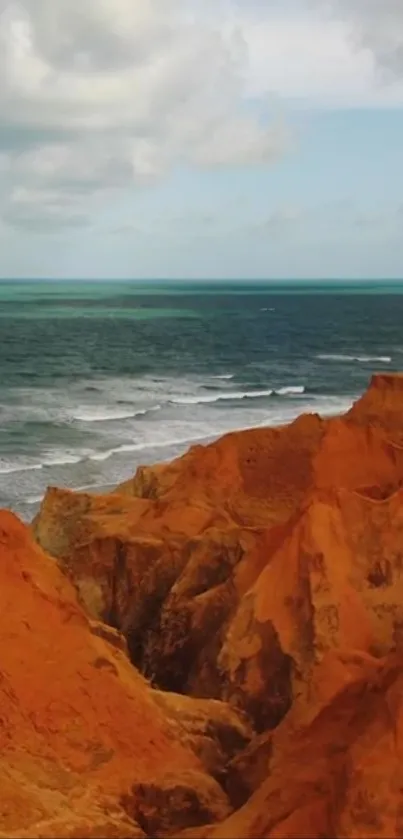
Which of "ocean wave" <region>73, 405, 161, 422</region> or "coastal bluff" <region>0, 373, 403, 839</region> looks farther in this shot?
"ocean wave" <region>73, 405, 161, 422</region>

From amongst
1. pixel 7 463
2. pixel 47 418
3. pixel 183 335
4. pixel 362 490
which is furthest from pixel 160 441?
pixel 183 335

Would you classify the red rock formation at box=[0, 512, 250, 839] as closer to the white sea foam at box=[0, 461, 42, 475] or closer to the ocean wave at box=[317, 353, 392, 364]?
the white sea foam at box=[0, 461, 42, 475]

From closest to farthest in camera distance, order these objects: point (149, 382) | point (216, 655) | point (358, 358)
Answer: point (216, 655) → point (149, 382) → point (358, 358)

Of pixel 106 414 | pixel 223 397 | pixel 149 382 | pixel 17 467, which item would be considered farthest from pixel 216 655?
pixel 149 382

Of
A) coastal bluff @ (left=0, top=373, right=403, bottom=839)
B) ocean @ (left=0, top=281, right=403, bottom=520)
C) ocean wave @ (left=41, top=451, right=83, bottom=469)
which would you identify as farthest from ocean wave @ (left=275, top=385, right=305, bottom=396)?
coastal bluff @ (left=0, top=373, right=403, bottom=839)

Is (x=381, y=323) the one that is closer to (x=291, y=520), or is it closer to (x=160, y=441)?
(x=160, y=441)

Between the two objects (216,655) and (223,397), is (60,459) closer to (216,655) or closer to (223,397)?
(223,397)
